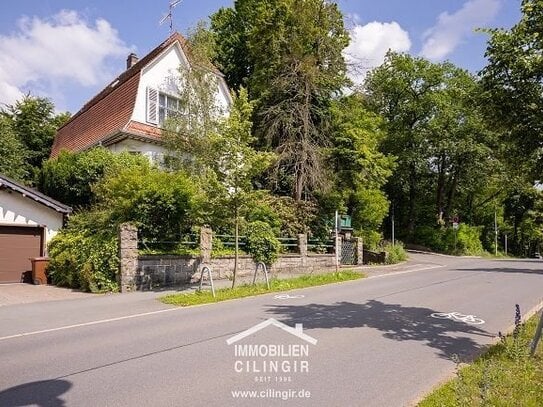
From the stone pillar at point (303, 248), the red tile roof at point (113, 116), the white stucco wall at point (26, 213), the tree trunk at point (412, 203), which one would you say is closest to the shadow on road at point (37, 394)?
the white stucco wall at point (26, 213)

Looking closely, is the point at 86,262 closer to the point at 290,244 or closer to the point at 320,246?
the point at 290,244

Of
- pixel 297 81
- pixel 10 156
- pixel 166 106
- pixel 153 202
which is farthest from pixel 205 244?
pixel 10 156

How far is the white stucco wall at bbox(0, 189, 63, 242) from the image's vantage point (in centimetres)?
1786

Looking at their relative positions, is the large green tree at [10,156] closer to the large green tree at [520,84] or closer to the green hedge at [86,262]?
the green hedge at [86,262]

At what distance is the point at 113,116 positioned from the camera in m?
24.2

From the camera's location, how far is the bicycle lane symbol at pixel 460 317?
959 cm

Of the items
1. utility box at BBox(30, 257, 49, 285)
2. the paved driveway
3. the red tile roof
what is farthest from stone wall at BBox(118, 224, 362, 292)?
the red tile roof

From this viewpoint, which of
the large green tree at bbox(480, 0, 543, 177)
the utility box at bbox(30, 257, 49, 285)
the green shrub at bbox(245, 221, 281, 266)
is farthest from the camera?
the green shrub at bbox(245, 221, 281, 266)

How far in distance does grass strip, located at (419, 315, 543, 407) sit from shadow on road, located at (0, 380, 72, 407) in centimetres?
396

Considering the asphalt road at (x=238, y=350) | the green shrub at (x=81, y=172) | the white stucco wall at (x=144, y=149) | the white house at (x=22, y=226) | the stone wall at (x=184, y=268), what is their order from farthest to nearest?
the white stucco wall at (x=144, y=149), the green shrub at (x=81, y=172), the white house at (x=22, y=226), the stone wall at (x=184, y=268), the asphalt road at (x=238, y=350)

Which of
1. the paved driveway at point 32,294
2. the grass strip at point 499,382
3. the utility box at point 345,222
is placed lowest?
the paved driveway at point 32,294

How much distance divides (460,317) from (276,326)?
13.6ft

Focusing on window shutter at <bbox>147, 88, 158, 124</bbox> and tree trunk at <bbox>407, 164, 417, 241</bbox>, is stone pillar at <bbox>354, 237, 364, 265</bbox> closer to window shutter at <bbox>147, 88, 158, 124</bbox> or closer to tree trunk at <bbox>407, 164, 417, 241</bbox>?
window shutter at <bbox>147, 88, 158, 124</bbox>

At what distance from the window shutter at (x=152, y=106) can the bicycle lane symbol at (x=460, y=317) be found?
58.3 ft
